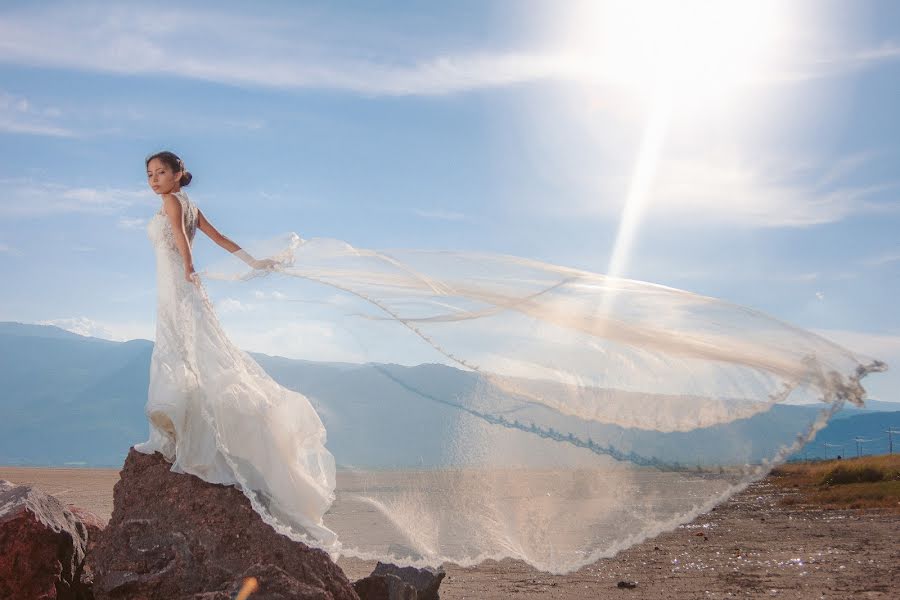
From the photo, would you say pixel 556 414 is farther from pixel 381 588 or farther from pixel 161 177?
pixel 161 177

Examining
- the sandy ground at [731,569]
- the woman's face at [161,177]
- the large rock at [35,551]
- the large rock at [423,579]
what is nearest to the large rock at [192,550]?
the large rock at [35,551]

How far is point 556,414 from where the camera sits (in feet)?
22.5

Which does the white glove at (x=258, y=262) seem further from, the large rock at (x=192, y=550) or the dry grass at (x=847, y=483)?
the dry grass at (x=847, y=483)

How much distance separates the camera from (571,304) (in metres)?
7.25

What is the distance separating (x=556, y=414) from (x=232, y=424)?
8.89 ft

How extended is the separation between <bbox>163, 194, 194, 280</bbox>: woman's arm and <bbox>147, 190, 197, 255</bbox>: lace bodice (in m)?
0.04

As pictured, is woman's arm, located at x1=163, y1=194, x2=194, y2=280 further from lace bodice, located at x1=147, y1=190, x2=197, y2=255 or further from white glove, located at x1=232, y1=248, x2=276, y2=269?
white glove, located at x1=232, y1=248, x2=276, y2=269

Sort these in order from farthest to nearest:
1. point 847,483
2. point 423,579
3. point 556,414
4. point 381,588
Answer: point 847,483
point 423,579
point 381,588
point 556,414

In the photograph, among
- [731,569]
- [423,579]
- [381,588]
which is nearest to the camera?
[381,588]

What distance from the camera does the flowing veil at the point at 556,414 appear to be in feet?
21.8

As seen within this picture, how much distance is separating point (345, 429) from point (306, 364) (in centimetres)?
68

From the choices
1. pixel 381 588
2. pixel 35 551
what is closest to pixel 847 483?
pixel 381 588

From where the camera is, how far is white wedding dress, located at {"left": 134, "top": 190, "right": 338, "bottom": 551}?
23.1 feet

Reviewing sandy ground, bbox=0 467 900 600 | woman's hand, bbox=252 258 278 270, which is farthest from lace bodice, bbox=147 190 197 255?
sandy ground, bbox=0 467 900 600
